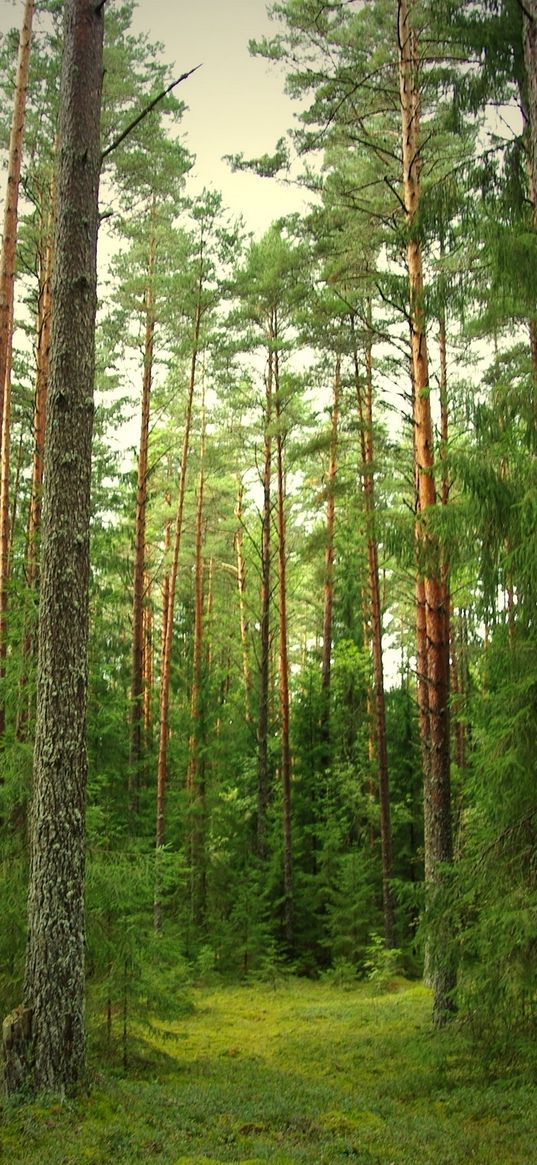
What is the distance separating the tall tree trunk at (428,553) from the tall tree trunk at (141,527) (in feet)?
19.6

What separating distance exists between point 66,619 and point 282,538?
13045 millimetres

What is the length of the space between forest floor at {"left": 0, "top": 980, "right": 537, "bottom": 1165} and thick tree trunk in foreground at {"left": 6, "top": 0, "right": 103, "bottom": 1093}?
1.70ft

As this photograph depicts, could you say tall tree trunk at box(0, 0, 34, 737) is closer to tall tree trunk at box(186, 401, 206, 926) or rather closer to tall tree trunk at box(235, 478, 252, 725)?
tall tree trunk at box(186, 401, 206, 926)

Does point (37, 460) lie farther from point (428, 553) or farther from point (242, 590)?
point (242, 590)

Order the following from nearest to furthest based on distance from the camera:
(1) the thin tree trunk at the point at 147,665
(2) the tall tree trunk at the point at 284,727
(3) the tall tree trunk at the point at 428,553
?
(3) the tall tree trunk at the point at 428,553, (2) the tall tree trunk at the point at 284,727, (1) the thin tree trunk at the point at 147,665

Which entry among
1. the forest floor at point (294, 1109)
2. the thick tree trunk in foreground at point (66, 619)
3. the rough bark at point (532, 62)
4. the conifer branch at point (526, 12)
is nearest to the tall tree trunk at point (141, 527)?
the forest floor at point (294, 1109)

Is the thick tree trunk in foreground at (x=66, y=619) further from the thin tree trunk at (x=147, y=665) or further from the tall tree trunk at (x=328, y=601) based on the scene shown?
the thin tree trunk at (x=147, y=665)

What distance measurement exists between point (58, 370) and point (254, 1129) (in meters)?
5.73

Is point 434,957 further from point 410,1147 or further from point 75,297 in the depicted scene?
point 75,297

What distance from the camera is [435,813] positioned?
906 cm

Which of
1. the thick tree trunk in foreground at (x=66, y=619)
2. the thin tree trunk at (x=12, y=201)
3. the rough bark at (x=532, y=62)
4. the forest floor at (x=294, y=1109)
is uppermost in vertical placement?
the thin tree trunk at (x=12, y=201)

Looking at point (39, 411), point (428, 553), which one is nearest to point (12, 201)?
point (39, 411)

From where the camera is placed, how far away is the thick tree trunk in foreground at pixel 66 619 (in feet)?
17.8

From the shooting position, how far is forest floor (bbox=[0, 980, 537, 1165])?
15.7 ft
